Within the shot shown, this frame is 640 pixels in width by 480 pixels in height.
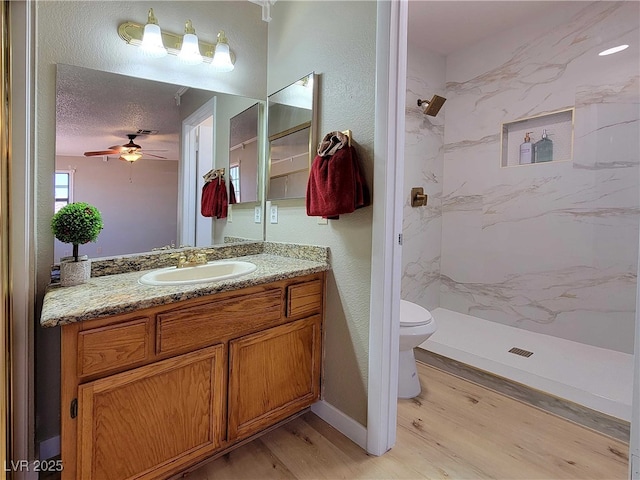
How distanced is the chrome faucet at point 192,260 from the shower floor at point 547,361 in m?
1.83

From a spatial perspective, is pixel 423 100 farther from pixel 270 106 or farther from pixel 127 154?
pixel 127 154

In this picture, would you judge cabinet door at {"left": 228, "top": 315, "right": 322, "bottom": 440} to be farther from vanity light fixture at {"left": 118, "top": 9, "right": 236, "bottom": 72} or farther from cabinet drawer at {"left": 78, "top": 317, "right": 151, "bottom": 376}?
vanity light fixture at {"left": 118, "top": 9, "right": 236, "bottom": 72}

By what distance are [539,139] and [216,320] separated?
9.54 feet

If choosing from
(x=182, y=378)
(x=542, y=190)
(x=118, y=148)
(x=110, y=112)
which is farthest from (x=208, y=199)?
(x=542, y=190)

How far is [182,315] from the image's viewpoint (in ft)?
4.01

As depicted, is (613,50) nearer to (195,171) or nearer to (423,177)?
(423,177)

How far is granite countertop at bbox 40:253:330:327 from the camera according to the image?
3.28 ft

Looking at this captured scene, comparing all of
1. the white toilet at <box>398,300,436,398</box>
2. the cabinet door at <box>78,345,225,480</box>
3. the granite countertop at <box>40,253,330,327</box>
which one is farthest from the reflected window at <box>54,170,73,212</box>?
the white toilet at <box>398,300,436,398</box>

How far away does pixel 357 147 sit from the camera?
1573mm

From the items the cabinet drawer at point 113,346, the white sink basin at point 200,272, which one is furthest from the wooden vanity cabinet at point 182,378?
the white sink basin at point 200,272

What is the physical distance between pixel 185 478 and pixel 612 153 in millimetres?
3265

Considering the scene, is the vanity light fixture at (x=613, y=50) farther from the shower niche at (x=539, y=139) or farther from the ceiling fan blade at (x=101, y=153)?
the ceiling fan blade at (x=101, y=153)

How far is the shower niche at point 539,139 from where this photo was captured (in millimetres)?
2611

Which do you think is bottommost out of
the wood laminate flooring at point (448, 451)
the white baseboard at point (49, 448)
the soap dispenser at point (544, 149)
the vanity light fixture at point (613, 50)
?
the wood laminate flooring at point (448, 451)
